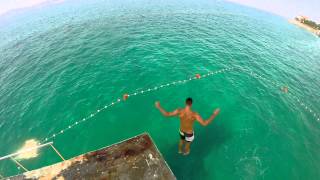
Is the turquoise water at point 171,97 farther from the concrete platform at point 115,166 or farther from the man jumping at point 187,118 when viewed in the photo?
the concrete platform at point 115,166

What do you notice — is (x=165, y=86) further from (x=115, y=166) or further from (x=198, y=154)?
(x=115, y=166)

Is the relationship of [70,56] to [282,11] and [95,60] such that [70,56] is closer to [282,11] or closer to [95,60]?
[95,60]

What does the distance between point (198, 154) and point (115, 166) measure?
738cm

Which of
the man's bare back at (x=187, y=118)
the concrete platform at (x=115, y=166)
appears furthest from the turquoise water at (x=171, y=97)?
the concrete platform at (x=115, y=166)

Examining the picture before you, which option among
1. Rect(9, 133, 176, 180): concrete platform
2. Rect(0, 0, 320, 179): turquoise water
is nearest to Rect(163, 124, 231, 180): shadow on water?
Rect(0, 0, 320, 179): turquoise water

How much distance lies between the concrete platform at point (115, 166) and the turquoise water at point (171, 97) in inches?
203

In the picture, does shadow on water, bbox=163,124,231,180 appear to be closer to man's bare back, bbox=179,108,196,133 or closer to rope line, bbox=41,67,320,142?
man's bare back, bbox=179,108,196,133

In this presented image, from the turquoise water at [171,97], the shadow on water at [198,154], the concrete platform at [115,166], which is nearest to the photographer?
the concrete platform at [115,166]

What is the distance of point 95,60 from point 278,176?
2336 centimetres

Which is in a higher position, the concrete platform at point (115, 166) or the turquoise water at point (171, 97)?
the concrete platform at point (115, 166)

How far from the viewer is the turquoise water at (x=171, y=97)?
1443cm

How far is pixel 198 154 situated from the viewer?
14094 mm

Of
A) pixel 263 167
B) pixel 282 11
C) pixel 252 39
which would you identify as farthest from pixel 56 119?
pixel 282 11

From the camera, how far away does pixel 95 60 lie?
2705cm
